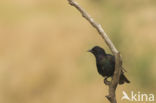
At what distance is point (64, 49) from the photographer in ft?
27.1

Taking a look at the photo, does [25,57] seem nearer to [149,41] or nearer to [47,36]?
[47,36]

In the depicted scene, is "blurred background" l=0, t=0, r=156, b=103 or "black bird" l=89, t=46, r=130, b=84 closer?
"black bird" l=89, t=46, r=130, b=84

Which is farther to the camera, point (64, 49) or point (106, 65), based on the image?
point (64, 49)

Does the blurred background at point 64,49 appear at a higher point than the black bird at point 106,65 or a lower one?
higher

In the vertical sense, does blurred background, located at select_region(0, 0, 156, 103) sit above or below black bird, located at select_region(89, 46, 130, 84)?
above

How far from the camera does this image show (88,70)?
7965mm


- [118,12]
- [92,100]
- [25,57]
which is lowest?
[92,100]

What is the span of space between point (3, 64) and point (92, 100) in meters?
1.22

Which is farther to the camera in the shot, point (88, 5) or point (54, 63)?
point (88, 5)

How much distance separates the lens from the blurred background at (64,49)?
774 cm

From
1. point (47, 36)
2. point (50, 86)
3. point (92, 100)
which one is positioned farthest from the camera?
point (47, 36)

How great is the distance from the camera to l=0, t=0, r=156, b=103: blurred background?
7738 mm

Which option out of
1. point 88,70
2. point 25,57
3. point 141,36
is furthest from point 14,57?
point 141,36

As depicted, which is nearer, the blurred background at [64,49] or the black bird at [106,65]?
the black bird at [106,65]
